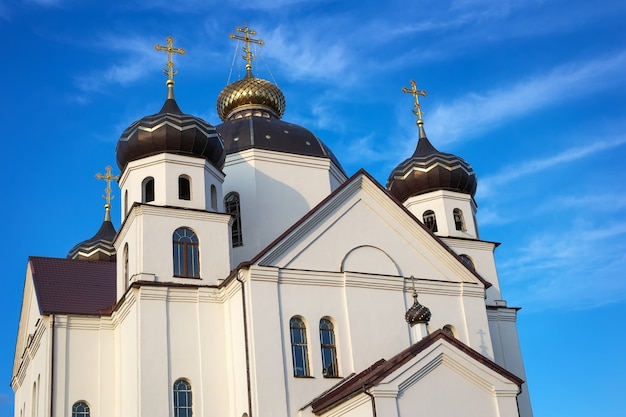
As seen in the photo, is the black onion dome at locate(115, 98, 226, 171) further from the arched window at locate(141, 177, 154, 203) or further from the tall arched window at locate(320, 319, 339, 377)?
the tall arched window at locate(320, 319, 339, 377)

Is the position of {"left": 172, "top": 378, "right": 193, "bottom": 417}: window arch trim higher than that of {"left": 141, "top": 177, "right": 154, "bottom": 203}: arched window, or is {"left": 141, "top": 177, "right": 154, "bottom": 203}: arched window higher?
{"left": 141, "top": 177, "right": 154, "bottom": 203}: arched window

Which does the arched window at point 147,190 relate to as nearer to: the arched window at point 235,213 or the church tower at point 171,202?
the church tower at point 171,202

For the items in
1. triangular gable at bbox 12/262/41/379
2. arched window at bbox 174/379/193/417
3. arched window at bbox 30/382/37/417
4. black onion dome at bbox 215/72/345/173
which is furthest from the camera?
black onion dome at bbox 215/72/345/173

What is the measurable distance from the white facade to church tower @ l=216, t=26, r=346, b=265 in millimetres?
2165

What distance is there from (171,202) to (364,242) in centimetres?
457

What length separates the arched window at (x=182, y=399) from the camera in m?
17.7

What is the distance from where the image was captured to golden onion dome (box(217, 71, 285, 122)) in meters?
27.9

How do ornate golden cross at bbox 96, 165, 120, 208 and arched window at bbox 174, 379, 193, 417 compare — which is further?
ornate golden cross at bbox 96, 165, 120, 208

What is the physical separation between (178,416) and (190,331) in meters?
1.83

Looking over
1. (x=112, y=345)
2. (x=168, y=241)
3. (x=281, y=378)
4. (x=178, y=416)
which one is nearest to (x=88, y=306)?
(x=112, y=345)

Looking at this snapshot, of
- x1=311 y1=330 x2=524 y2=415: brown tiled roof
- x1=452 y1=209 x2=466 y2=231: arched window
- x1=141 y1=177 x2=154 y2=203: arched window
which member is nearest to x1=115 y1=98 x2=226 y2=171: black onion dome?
x1=141 y1=177 x2=154 y2=203: arched window

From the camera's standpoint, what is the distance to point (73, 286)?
2173 centimetres

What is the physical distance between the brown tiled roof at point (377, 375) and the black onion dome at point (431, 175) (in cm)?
820

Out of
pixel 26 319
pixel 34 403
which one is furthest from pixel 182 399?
pixel 26 319
